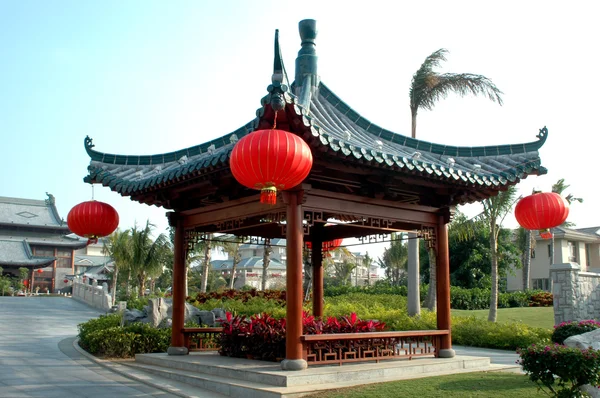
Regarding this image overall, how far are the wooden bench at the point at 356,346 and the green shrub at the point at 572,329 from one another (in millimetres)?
4444

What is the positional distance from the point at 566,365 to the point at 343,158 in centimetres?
340

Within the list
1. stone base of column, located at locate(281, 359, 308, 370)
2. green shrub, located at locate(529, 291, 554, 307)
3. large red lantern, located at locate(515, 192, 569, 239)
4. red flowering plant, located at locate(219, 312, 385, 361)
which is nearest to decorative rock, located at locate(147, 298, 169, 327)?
red flowering plant, located at locate(219, 312, 385, 361)

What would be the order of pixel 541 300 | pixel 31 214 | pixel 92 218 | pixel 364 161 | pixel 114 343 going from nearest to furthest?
pixel 364 161 < pixel 92 218 < pixel 114 343 < pixel 541 300 < pixel 31 214

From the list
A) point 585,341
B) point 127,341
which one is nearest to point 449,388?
point 585,341

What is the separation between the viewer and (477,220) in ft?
62.5

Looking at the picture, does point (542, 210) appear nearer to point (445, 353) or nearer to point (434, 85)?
point (445, 353)

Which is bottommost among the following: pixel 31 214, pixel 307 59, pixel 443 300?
pixel 443 300

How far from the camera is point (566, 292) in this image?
1426cm

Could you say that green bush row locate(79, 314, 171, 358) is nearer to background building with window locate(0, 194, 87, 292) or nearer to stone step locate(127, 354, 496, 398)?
stone step locate(127, 354, 496, 398)

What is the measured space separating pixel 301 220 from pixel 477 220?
13229 mm

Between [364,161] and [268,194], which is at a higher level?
[364,161]

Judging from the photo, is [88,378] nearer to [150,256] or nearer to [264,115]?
[264,115]

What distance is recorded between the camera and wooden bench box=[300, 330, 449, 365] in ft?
24.4

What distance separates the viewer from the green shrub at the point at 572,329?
11.6m
